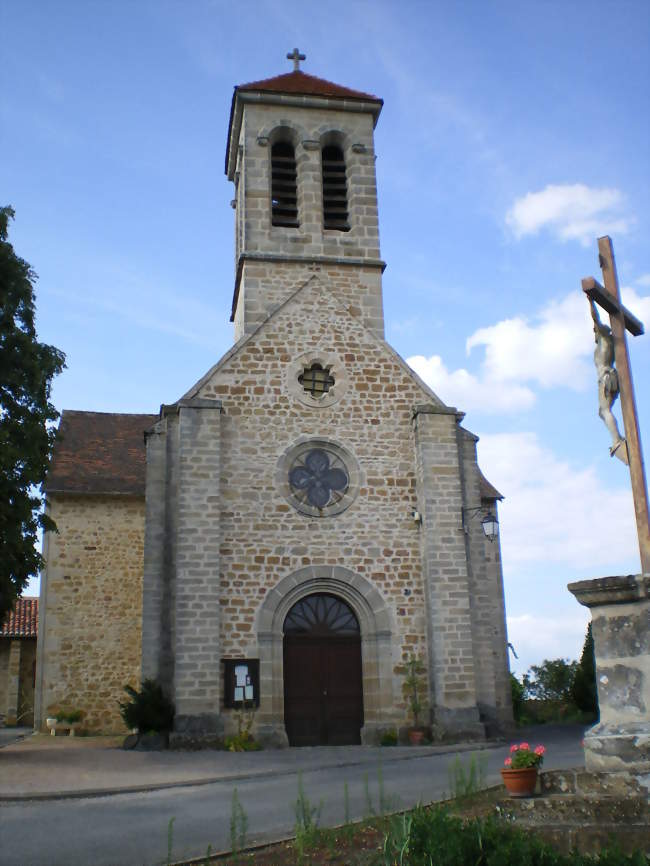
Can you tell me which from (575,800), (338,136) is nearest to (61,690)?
(338,136)

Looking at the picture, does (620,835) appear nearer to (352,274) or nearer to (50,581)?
(352,274)

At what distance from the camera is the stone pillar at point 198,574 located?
15.4m

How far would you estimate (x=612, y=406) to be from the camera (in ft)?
24.5

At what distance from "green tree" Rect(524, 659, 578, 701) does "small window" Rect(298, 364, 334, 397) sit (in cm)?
1232

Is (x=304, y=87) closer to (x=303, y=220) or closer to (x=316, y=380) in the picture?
(x=303, y=220)

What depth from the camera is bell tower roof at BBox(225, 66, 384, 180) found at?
20.5 meters

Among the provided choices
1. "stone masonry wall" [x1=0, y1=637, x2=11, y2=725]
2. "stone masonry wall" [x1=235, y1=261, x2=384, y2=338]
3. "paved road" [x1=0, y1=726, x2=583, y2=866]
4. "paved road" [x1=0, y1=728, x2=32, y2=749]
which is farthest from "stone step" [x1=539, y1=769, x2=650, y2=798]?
"stone masonry wall" [x1=0, y1=637, x2=11, y2=725]

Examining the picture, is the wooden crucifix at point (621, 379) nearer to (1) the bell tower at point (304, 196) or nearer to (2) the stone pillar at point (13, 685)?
(1) the bell tower at point (304, 196)

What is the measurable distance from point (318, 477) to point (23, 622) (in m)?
14.6

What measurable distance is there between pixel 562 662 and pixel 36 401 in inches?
760

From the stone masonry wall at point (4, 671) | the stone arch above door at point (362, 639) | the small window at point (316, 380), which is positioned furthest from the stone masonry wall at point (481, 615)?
the stone masonry wall at point (4, 671)

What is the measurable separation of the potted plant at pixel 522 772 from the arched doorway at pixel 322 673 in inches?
351

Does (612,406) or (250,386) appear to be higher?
(250,386)

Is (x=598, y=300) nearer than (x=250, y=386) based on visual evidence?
Yes
